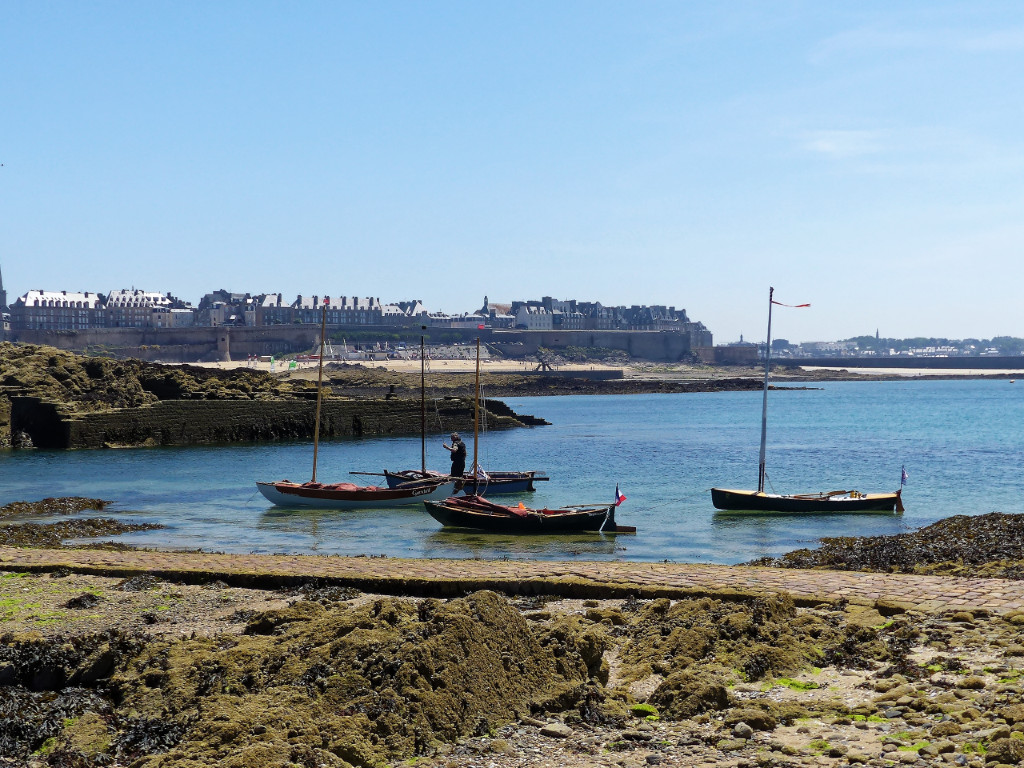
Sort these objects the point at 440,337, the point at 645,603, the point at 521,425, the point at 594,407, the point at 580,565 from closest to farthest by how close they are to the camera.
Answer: the point at 645,603 → the point at 580,565 → the point at 521,425 → the point at 594,407 → the point at 440,337

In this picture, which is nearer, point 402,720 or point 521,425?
point 402,720

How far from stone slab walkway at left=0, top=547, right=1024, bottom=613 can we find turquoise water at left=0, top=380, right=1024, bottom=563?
15.0 feet

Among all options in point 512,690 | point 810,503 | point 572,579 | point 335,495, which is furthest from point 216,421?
point 512,690

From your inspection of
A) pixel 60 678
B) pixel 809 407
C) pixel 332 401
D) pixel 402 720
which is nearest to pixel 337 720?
pixel 402 720

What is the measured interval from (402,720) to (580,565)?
22.5ft

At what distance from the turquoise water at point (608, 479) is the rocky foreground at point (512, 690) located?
8.81 meters

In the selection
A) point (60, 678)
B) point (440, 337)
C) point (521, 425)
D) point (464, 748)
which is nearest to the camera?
point (464, 748)

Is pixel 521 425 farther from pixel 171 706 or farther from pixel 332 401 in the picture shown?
pixel 171 706

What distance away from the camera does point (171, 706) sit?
22.9ft

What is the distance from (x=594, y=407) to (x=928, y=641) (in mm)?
76553

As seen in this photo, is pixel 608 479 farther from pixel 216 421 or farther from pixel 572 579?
pixel 572 579

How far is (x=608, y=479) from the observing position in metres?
32.0

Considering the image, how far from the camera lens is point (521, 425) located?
6044cm

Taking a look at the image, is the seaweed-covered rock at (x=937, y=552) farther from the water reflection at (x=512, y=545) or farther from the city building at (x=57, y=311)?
the city building at (x=57, y=311)
